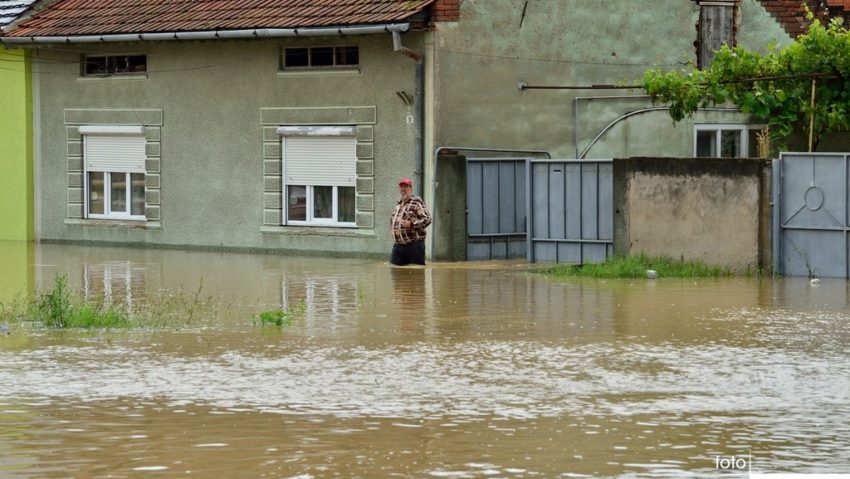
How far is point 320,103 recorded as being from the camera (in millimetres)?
25359

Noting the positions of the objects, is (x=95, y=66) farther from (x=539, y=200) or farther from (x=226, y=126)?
(x=539, y=200)

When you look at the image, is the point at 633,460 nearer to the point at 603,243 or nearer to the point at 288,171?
the point at 603,243

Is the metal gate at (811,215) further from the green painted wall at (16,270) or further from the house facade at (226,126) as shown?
the green painted wall at (16,270)

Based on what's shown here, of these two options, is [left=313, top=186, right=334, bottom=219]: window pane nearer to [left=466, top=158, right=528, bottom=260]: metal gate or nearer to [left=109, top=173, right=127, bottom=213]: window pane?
[left=466, top=158, right=528, bottom=260]: metal gate

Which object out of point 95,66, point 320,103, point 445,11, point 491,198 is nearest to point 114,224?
point 95,66

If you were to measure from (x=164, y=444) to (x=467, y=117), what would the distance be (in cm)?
1602

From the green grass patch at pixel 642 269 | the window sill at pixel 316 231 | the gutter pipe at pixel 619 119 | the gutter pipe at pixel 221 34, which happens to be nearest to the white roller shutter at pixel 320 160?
the window sill at pixel 316 231

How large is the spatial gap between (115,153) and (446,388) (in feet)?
61.2

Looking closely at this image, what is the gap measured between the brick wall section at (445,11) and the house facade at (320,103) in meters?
0.03

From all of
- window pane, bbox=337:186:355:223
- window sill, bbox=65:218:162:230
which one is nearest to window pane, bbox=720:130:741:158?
window pane, bbox=337:186:355:223

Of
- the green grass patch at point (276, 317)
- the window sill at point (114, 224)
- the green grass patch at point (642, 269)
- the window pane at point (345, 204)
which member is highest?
the window pane at point (345, 204)

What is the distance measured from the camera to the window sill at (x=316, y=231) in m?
25.0

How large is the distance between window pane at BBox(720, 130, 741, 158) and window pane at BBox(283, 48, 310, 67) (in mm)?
7238

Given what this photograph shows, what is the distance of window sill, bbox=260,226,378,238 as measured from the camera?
2502 centimetres
